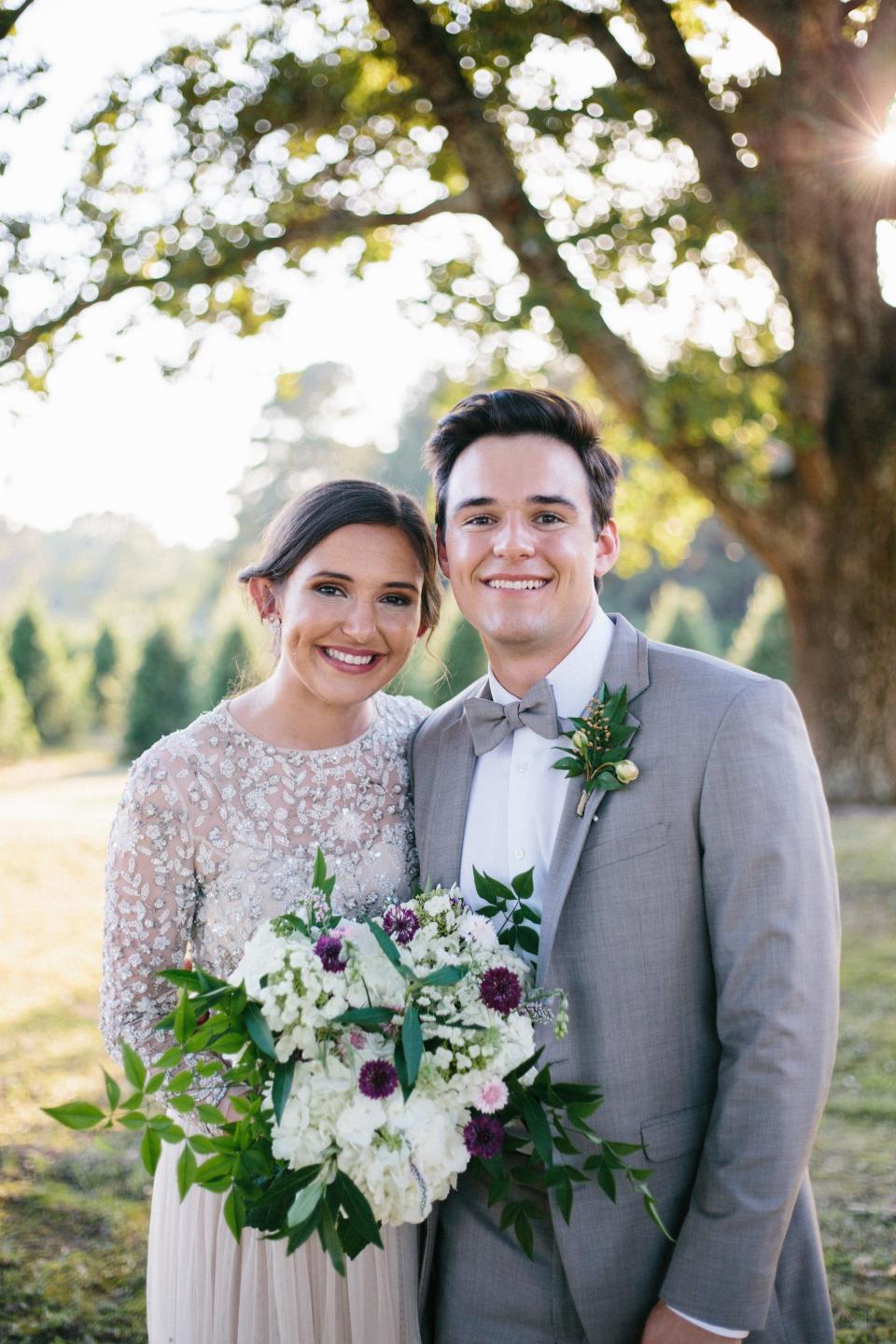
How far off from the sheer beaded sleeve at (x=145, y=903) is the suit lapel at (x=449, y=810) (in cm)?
62

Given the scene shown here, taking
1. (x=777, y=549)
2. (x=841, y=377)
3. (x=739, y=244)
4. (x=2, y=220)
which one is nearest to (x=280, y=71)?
(x=2, y=220)

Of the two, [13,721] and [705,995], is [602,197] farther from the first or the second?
[13,721]

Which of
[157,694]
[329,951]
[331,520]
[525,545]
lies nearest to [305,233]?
[331,520]

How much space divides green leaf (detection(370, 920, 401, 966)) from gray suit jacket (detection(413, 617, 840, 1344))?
18.2 inches

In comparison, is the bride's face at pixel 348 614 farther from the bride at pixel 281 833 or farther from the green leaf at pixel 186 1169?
the green leaf at pixel 186 1169

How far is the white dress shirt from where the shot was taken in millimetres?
2633

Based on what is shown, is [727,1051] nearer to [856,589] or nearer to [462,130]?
[462,130]

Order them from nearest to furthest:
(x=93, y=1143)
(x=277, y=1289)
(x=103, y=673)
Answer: (x=277, y=1289), (x=93, y=1143), (x=103, y=673)

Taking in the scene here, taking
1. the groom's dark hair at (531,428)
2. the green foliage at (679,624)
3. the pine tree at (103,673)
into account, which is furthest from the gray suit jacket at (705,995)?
the pine tree at (103,673)

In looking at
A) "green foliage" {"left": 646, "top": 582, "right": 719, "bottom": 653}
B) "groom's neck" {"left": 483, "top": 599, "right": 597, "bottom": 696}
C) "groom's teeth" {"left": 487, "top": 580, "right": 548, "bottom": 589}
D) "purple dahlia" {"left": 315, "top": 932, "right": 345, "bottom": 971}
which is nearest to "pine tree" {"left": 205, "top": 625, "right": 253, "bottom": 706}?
"green foliage" {"left": 646, "top": 582, "right": 719, "bottom": 653}

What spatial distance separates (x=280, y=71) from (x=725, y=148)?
3.43 metres

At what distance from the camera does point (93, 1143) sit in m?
5.47

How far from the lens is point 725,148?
333 inches

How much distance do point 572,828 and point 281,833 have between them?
87 centimetres
